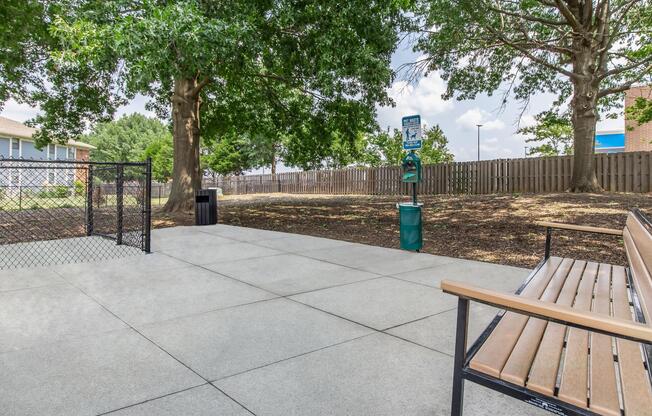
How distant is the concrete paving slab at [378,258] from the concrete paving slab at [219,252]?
884mm

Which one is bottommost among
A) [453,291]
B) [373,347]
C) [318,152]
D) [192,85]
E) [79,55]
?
[373,347]

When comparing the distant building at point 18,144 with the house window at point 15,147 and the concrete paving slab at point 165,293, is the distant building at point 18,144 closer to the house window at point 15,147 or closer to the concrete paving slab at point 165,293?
the house window at point 15,147

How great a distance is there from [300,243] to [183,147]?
767 centimetres

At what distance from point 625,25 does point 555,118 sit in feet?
17.2

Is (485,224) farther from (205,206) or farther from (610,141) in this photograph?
(610,141)

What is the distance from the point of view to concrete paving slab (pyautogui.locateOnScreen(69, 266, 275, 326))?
4039 millimetres

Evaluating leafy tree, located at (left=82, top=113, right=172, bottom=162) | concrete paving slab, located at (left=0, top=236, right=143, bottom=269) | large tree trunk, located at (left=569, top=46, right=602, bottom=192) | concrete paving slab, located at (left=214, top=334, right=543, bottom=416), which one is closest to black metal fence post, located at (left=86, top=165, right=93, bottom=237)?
concrete paving slab, located at (left=0, top=236, right=143, bottom=269)

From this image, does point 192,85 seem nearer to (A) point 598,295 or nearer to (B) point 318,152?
(B) point 318,152

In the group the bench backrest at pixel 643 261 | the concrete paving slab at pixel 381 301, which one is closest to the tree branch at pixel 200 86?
the concrete paving slab at pixel 381 301

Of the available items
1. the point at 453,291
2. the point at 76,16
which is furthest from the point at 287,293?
the point at 76,16

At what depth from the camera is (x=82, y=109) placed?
50.8 ft

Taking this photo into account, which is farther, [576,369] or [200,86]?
[200,86]

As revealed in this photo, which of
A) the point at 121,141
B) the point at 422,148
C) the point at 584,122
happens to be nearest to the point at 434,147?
the point at 422,148

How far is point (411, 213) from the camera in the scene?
6.77 metres
